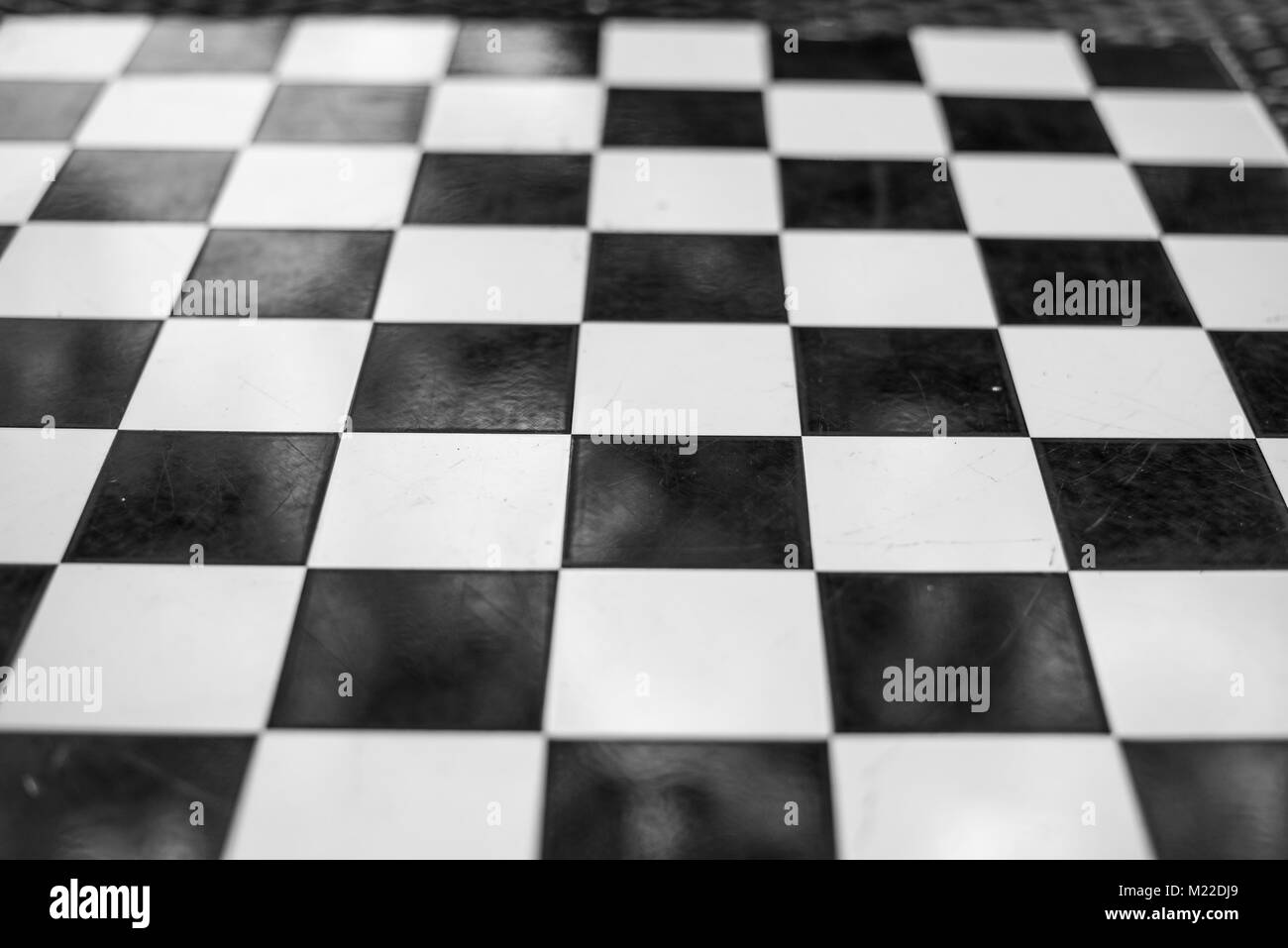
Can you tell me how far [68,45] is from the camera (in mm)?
3281

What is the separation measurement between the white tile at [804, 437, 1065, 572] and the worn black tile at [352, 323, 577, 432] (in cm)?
48

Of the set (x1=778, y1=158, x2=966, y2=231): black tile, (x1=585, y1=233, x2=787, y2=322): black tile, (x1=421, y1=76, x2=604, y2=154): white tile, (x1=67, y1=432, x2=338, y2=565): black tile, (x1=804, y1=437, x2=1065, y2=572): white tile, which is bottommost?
(x1=804, y1=437, x2=1065, y2=572): white tile

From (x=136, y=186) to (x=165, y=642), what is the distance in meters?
1.37

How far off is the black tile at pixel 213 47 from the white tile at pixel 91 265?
740mm

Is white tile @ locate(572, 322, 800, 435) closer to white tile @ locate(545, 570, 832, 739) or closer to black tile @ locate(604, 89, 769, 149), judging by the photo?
white tile @ locate(545, 570, 832, 739)

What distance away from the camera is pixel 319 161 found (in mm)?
2854

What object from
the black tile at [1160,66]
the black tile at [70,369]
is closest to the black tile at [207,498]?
the black tile at [70,369]

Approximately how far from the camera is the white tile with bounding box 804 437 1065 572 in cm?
195

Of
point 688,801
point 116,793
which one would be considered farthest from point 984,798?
point 116,793

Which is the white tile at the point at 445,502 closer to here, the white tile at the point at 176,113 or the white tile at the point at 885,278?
the white tile at the point at 885,278

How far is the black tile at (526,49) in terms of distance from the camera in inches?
127

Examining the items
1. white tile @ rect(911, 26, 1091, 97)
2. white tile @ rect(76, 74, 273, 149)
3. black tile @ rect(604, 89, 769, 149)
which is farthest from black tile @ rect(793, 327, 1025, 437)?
white tile @ rect(76, 74, 273, 149)
